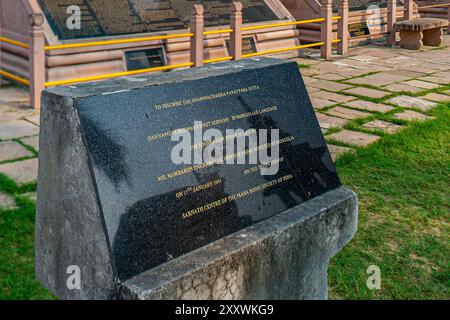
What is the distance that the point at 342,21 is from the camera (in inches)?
447

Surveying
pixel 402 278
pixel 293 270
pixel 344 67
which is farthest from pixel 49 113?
pixel 344 67

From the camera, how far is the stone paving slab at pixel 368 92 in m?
8.16

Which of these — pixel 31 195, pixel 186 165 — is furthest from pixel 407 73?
pixel 186 165

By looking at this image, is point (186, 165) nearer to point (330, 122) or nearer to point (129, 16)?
point (330, 122)

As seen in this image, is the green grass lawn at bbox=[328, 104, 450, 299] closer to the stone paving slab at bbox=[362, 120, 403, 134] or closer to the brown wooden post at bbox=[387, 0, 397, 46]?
the stone paving slab at bbox=[362, 120, 403, 134]

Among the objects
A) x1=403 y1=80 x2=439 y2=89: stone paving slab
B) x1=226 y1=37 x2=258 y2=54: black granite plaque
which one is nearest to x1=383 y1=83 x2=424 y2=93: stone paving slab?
x1=403 y1=80 x2=439 y2=89: stone paving slab

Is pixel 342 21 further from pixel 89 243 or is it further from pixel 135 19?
pixel 89 243

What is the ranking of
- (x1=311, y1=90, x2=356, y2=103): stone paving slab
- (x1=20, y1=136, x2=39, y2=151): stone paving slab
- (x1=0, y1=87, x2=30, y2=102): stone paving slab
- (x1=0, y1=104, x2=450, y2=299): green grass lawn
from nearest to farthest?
(x1=0, y1=104, x2=450, y2=299): green grass lawn < (x1=20, y1=136, x2=39, y2=151): stone paving slab < (x1=0, y1=87, x2=30, y2=102): stone paving slab < (x1=311, y1=90, x2=356, y2=103): stone paving slab

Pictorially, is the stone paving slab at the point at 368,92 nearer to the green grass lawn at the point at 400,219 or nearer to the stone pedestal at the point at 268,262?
the green grass lawn at the point at 400,219

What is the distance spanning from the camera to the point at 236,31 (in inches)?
375

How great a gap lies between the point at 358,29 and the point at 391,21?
0.69m

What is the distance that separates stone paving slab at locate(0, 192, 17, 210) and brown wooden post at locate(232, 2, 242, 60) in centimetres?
555

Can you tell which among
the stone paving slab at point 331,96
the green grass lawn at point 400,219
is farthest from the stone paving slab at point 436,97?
the green grass lawn at point 400,219

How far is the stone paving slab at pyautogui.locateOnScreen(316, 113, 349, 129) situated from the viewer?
6.68m
